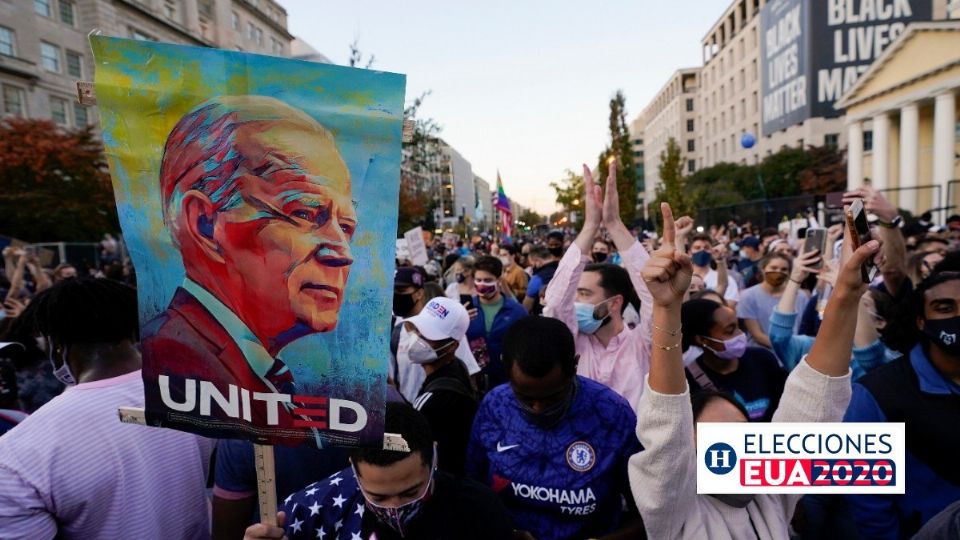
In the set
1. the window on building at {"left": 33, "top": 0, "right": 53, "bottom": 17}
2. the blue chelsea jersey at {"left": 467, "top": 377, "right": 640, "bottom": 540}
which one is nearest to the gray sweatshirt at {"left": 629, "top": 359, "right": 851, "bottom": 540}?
the blue chelsea jersey at {"left": 467, "top": 377, "right": 640, "bottom": 540}

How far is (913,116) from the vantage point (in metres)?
30.0

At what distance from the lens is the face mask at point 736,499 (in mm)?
1863

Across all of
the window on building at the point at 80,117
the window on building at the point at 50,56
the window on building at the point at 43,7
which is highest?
the window on building at the point at 43,7

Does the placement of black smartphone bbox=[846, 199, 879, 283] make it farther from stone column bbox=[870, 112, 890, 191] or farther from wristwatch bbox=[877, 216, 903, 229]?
stone column bbox=[870, 112, 890, 191]

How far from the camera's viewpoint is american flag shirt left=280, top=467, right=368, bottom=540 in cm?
192

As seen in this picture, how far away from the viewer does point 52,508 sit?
1.68 m

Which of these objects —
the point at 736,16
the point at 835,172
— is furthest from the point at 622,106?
the point at 835,172

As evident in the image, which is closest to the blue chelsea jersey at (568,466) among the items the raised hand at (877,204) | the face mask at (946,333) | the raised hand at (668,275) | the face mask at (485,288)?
the raised hand at (668,275)

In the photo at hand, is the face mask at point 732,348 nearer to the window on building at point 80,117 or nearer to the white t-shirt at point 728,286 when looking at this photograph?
the white t-shirt at point 728,286

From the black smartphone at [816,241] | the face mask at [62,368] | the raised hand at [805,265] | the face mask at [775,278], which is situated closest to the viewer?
the face mask at [62,368]

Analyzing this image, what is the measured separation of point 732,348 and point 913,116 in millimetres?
35141

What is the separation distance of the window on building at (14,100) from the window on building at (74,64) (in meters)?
3.82

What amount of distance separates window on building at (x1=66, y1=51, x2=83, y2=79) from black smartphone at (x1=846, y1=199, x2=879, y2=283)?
4300cm

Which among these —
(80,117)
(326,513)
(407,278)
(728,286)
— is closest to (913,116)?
(728,286)
